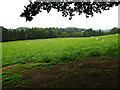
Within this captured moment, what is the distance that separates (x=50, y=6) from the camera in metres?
8.08

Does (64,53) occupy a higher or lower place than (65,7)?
lower

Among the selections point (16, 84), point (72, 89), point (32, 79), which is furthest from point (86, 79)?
point (16, 84)

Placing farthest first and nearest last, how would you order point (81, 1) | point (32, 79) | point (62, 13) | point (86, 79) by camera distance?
point (62, 13) → point (81, 1) → point (32, 79) → point (86, 79)

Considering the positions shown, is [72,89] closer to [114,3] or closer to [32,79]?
[32,79]

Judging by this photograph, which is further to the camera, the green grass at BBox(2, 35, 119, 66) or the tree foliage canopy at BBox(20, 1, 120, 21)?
the green grass at BBox(2, 35, 119, 66)

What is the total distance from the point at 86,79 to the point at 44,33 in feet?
346

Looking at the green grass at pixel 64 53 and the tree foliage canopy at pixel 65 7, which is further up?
the tree foliage canopy at pixel 65 7

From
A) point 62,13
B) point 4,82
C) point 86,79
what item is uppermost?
point 62,13

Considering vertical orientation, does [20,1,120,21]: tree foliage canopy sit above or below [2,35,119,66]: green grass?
above

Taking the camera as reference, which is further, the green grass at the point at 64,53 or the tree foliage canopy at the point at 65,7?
the green grass at the point at 64,53

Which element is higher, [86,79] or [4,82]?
[86,79]

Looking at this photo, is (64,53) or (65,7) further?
(64,53)

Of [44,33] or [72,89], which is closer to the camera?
[72,89]

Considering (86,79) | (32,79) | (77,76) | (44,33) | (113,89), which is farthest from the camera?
(44,33)
